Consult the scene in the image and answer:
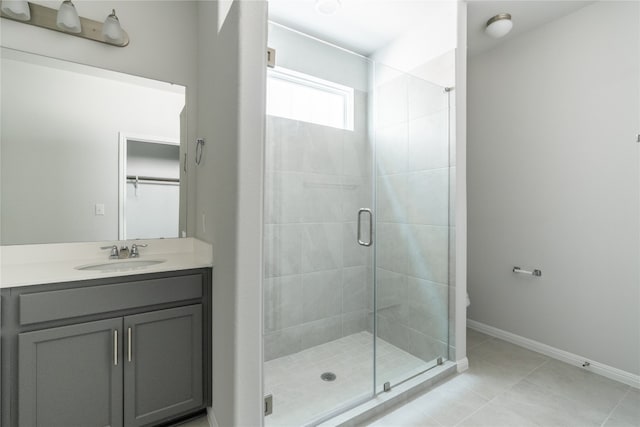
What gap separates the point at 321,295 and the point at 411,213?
38.2 inches

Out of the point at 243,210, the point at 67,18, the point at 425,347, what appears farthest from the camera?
the point at 425,347

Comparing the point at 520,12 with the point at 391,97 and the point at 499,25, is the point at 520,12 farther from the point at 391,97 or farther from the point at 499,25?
the point at 391,97

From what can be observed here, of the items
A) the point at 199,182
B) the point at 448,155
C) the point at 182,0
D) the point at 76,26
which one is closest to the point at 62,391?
the point at 199,182

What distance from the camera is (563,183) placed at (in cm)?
224

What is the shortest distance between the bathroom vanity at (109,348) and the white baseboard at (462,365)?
1.67 metres

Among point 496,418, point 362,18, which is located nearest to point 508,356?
point 496,418

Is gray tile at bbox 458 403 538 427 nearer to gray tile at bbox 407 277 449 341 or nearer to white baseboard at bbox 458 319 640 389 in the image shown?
gray tile at bbox 407 277 449 341

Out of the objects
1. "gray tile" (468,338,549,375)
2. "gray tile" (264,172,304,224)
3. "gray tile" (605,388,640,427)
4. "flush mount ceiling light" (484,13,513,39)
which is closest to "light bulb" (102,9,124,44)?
"gray tile" (264,172,304,224)

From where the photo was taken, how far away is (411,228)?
2252 mm

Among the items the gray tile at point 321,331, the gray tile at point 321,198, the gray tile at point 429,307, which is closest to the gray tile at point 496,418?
the gray tile at point 429,307

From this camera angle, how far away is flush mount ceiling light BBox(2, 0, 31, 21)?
149 cm

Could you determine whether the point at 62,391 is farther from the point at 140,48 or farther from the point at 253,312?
the point at 140,48

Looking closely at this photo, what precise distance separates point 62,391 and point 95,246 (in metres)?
0.79

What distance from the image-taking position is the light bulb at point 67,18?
1567 mm
